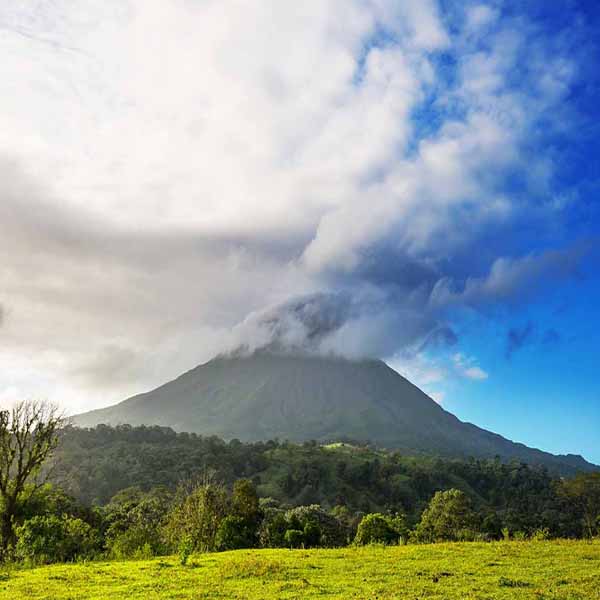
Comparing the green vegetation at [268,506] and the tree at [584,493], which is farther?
the tree at [584,493]

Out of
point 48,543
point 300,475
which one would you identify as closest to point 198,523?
point 48,543

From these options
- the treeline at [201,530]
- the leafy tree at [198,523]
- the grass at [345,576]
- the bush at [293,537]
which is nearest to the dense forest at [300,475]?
the treeline at [201,530]

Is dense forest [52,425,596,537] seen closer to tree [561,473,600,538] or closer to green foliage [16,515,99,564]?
tree [561,473,600,538]

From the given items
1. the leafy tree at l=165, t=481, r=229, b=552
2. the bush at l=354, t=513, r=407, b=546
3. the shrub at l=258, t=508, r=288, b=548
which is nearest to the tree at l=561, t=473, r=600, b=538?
the bush at l=354, t=513, r=407, b=546

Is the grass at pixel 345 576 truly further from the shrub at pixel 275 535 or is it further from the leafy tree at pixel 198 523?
the shrub at pixel 275 535

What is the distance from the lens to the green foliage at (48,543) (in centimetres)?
2442

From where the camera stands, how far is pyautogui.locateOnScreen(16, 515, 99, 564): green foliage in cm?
2442

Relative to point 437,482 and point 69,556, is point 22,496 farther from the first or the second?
point 437,482

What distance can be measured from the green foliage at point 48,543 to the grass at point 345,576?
2.24 metres

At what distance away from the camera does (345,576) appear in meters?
18.2

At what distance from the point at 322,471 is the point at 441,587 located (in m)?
146

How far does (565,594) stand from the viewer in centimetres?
1395

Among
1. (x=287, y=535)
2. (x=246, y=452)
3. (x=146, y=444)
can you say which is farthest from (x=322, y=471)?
(x=287, y=535)

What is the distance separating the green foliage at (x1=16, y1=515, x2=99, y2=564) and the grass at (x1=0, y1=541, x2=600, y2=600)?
224cm
